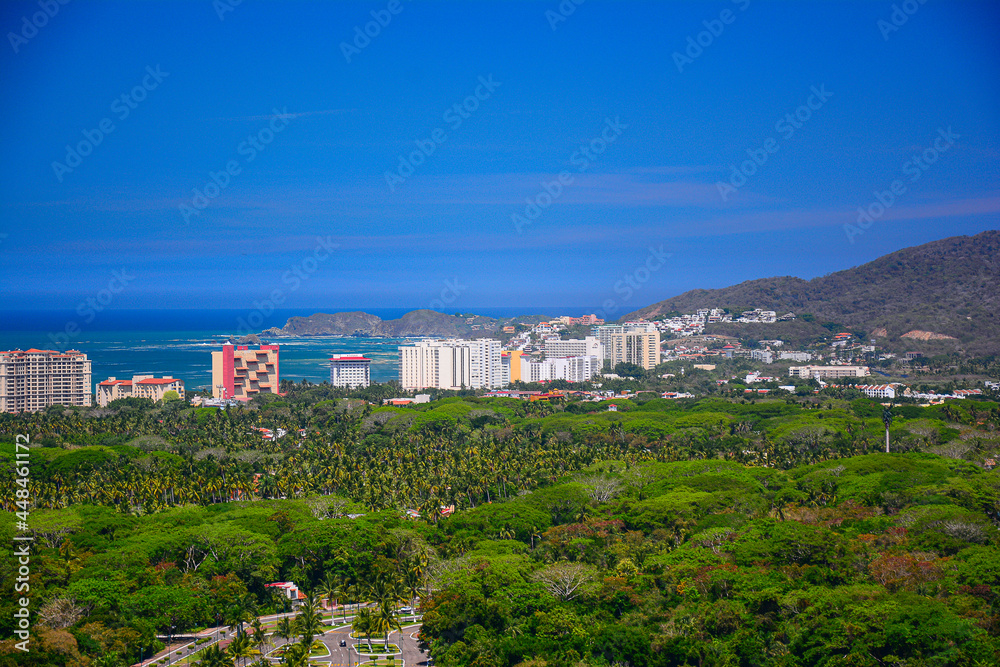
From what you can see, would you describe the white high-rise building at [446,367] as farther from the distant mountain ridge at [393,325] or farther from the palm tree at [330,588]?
the distant mountain ridge at [393,325]

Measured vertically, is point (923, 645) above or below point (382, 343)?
below

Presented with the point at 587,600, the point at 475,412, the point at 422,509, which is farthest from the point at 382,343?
the point at 587,600

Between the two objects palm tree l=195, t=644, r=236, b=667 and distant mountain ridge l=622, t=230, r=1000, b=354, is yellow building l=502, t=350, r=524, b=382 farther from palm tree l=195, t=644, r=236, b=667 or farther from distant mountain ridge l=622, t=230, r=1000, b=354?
palm tree l=195, t=644, r=236, b=667

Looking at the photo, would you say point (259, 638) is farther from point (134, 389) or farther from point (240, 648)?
point (134, 389)

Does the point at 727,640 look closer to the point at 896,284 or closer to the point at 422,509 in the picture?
the point at 422,509

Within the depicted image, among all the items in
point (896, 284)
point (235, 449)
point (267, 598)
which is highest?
point (896, 284)

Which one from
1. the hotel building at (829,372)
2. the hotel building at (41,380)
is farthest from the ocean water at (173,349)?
the hotel building at (829,372)

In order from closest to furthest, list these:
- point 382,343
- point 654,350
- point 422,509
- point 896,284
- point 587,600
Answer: point 587,600
point 422,509
point 654,350
point 896,284
point 382,343
